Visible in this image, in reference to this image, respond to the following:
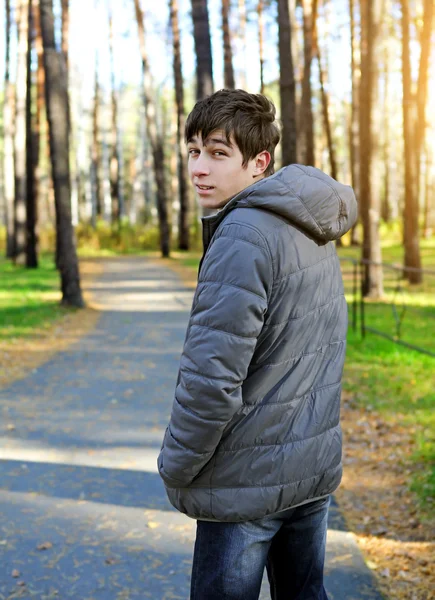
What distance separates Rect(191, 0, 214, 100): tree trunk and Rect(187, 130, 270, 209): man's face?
14.0 meters

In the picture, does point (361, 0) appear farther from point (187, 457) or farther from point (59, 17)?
point (187, 457)

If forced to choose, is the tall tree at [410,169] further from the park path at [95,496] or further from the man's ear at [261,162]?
the man's ear at [261,162]

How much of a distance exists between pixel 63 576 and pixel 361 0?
69.3 feet

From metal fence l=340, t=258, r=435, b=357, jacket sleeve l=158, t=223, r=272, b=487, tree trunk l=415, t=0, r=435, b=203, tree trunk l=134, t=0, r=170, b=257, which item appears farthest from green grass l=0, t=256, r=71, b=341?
jacket sleeve l=158, t=223, r=272, b=487

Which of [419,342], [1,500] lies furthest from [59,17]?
[1,500]

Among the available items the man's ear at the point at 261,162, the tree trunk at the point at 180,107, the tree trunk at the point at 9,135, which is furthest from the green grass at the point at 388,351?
the tree trunk at the point at 180,107

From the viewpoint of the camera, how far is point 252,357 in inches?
90.6

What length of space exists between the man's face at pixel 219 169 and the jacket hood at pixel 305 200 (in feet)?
0.41

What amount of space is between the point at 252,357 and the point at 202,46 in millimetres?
14686

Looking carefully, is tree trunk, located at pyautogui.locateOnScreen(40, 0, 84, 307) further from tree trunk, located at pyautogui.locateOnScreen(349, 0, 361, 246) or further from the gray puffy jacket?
the gray puffy jacket

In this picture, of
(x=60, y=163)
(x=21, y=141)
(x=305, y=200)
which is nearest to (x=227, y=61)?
(x=21, y=141)

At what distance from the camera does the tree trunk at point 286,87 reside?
14.3 meters

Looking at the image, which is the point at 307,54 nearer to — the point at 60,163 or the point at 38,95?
the point at 38,95

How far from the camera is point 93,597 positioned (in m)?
4.00
